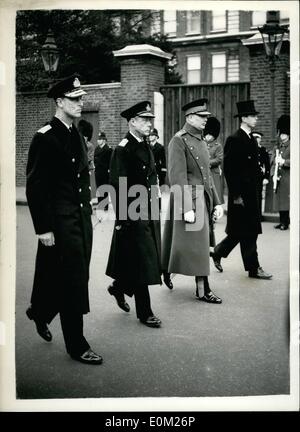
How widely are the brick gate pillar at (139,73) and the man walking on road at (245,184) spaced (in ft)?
6.32

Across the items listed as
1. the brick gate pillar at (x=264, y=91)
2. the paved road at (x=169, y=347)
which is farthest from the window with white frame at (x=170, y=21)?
the brick gate pillar at (x=264, y=91)

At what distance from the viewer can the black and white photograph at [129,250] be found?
4125 mm

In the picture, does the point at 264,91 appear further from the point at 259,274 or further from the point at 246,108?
the point at 259,274

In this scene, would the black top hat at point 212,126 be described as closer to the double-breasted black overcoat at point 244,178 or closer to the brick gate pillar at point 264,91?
the brick gate pillar at point 264,91

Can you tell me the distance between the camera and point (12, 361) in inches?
163

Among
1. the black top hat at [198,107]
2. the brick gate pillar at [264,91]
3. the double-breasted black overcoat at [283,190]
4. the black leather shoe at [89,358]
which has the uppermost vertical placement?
the brick gate pillar at [264,91]

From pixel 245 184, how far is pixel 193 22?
2.71m

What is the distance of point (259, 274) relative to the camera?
736 centimetres

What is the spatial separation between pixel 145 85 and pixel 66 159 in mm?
7440

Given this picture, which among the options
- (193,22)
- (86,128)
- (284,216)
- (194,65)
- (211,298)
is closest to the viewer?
(193,22)

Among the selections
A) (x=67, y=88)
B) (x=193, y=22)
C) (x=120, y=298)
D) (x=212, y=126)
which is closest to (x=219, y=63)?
(x=212, y=126)

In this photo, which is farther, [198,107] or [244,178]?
[244,178]
